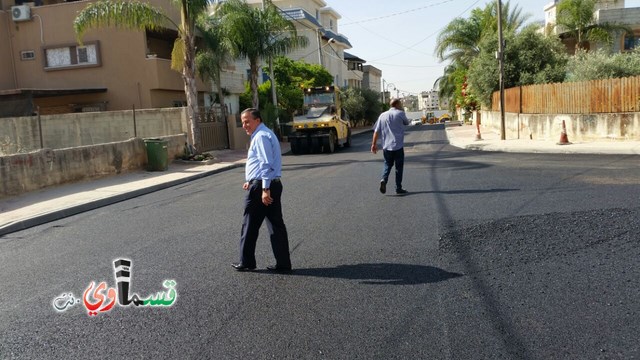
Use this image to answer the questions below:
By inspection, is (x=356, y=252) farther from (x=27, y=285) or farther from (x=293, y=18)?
(x=293, y=18)

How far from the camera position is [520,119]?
78.0ft

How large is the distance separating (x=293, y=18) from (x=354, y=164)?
31344 millimetres

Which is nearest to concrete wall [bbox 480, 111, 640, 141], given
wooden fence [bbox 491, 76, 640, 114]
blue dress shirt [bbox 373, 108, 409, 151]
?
wooden fence [bbox 491, 76, 640, 114]

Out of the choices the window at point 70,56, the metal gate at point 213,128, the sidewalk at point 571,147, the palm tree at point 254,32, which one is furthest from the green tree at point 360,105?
the sidewalk at point 571,147

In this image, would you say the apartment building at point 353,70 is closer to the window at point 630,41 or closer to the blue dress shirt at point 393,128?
the window at point 630,41

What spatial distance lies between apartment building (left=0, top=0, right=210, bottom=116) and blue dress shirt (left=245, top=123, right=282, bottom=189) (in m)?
20.7

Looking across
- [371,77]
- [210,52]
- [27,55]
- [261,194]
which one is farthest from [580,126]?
[371,77]

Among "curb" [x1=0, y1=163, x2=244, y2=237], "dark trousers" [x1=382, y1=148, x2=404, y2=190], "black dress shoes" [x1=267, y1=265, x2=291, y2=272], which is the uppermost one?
"dark trousers" [x1=382, y1=148, x2=404, y2=190]

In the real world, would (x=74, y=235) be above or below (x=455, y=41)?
below

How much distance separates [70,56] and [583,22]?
97.4 ft

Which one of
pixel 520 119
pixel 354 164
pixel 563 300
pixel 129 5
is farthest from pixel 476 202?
pixel 520 119

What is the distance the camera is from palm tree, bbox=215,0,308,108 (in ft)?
84.3

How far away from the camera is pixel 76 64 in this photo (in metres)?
26.3

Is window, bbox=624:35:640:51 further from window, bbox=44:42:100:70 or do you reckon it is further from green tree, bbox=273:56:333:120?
window, bbox=44:42:100:70
